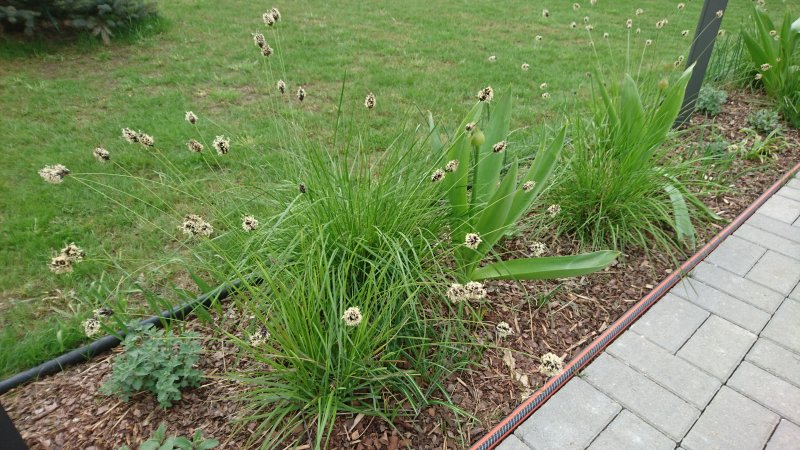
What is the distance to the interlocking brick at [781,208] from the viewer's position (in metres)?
2.79

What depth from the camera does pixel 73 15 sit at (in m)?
4.77

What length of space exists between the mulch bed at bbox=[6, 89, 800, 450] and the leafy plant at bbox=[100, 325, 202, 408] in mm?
59

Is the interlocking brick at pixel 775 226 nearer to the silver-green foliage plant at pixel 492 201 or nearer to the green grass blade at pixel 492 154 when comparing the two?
the silver-green foliage plant at pixel 492 201

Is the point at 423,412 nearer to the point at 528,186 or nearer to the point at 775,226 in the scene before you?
the point at 528,186

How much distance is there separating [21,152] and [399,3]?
5.32 m

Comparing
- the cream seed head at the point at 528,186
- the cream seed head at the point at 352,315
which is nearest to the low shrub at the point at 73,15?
the cream seed head at the point at 528,186

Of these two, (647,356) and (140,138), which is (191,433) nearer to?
(140,138)

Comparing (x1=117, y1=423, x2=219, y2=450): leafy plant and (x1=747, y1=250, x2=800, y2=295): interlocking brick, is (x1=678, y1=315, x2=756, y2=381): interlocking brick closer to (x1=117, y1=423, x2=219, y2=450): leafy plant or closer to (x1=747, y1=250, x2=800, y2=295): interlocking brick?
(x1=747, y1=250, x2=800, y2=295): interlocking brick

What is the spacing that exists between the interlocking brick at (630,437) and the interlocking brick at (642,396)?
0.03 m

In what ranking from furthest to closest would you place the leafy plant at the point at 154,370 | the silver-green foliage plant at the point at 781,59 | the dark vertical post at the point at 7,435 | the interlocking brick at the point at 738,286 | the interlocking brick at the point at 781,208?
the silver-green foliage plant at the point at 781,59
the interlocking brick at the point at 781,208
the interlocking brick at the point at 738,286
the leafy plant at the point at 154,370
the dark vertical post at the point at 7,435

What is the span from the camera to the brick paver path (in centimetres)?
165

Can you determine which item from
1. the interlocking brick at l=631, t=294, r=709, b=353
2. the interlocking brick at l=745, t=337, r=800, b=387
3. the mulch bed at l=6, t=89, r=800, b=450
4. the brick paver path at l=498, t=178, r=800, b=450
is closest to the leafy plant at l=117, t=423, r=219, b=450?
the mulch bed at l=6, t=89, r=800, b=450

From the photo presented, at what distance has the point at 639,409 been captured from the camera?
1734mm

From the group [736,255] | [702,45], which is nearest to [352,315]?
[736,255]
